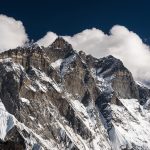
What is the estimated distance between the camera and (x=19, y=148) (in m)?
88.7

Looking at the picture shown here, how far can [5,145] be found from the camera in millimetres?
88688

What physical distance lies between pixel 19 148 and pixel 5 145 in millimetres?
2028
